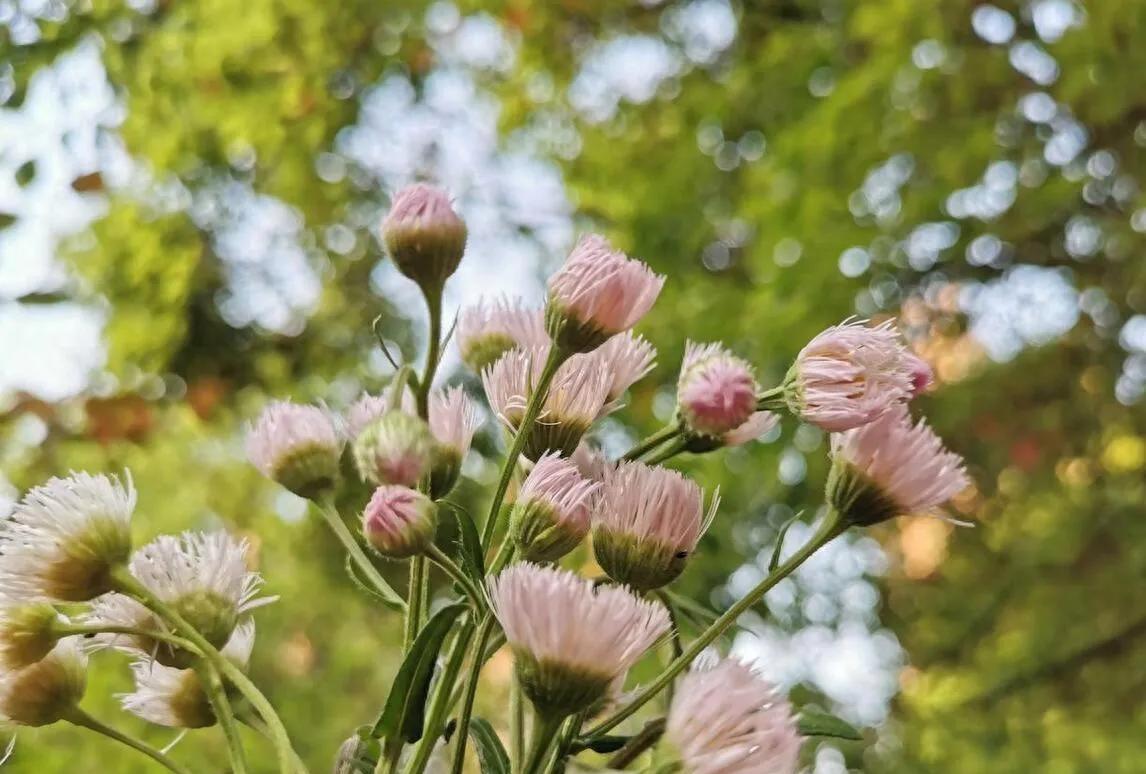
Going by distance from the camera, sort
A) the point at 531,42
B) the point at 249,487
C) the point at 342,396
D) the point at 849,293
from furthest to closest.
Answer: the point at 249,487 < the point at 342,396 < the point at 531,42 < the point at 849,293

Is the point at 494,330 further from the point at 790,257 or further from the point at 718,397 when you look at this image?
the point at 790,257

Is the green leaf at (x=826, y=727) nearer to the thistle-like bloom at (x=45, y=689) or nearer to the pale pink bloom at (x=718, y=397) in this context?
the pale pink bloom at (x=718, y=397)

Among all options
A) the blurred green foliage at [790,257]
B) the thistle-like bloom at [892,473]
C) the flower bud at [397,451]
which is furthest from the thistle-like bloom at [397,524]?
the blurred green foliage at [790,257]

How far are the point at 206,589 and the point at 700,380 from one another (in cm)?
14

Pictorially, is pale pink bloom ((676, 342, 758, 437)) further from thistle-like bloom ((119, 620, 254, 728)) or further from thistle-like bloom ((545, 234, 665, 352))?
thistle-like bloom ((119, 620, 254, 728))

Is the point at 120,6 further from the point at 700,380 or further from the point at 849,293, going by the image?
the point at 700,380

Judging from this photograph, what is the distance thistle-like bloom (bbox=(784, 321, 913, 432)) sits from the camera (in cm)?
28

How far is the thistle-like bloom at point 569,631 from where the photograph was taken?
0.23m

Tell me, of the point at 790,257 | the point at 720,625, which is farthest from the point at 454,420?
the point at 790,257

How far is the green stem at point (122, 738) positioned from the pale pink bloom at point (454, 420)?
110 millimetres

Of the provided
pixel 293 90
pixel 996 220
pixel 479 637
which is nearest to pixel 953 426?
pixel 996 220

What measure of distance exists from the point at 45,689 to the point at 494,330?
0.16m

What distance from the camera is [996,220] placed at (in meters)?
1.16

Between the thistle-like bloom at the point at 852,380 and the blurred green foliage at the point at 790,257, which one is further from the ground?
the thistle-like bloom at the point at 852,380
